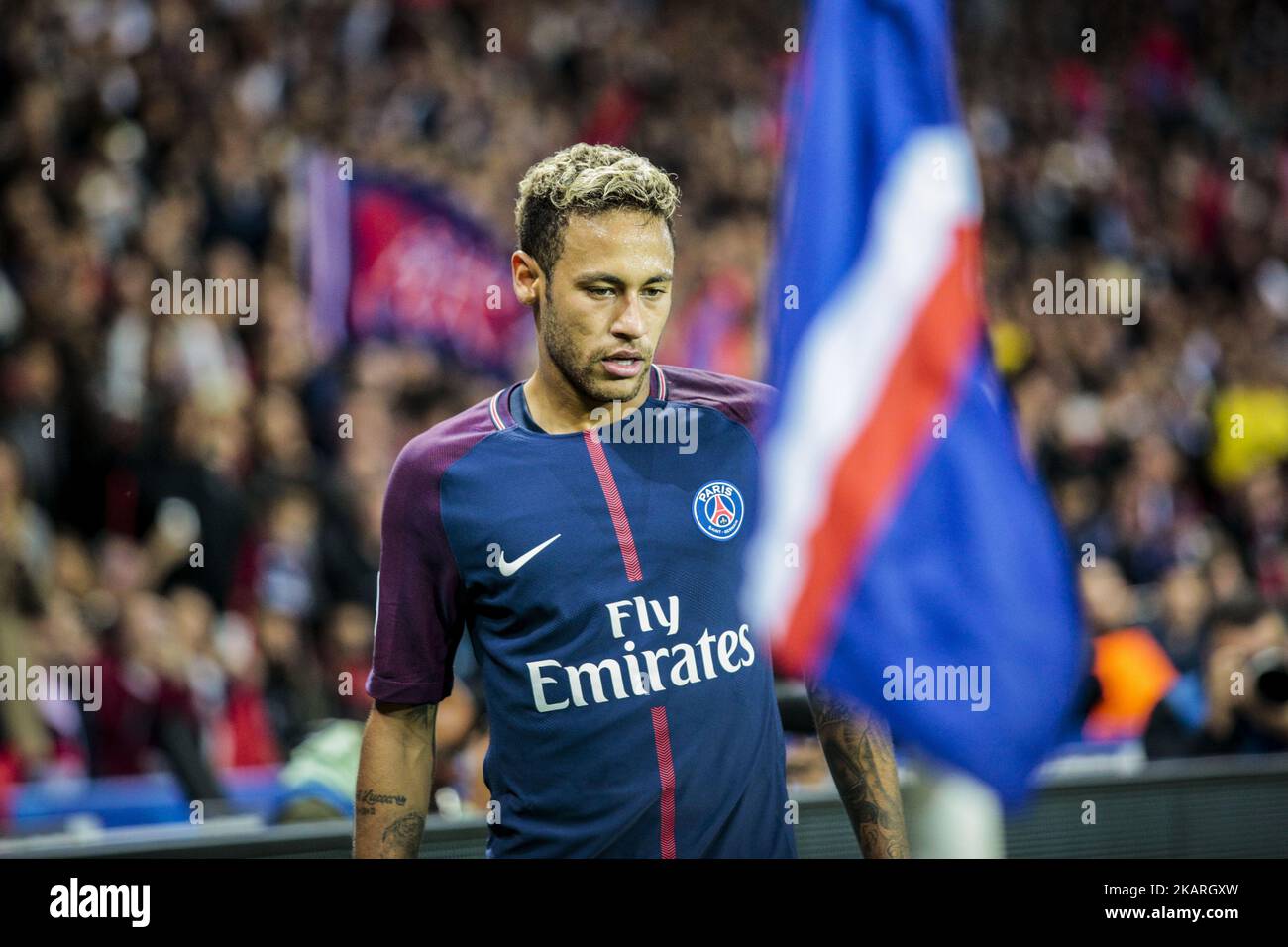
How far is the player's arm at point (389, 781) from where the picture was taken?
1.99m

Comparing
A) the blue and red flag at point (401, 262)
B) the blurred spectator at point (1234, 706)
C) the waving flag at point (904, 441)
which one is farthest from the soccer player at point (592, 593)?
the blue and red flag at point (401, 262)

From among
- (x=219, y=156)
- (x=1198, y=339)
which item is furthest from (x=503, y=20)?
(x=1198, y=339)

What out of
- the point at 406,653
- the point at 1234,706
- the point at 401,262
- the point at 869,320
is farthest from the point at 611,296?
the point at 401,262

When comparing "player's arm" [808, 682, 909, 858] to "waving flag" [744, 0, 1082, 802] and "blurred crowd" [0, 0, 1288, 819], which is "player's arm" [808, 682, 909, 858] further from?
"blurred crowd" [0, 0, 1288, 819]

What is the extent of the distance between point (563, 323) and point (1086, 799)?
5.39 ft

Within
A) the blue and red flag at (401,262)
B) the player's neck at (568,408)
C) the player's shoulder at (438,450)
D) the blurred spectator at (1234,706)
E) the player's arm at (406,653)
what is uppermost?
the blue and red flag at (401,262)

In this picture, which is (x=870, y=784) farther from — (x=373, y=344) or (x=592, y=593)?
(x=373, y=344)

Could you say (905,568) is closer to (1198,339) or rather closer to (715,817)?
(715,817)

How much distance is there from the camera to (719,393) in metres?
2.05

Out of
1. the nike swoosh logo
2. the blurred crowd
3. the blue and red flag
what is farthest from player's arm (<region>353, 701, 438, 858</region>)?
the blue and red flag

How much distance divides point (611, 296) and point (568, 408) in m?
0.17

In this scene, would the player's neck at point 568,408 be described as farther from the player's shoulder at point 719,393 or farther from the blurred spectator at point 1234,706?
the blurred spectator at point 1234,706

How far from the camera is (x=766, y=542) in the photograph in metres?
2.32

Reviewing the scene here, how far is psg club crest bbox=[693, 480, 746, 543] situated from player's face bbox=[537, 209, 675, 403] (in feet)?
0.54
